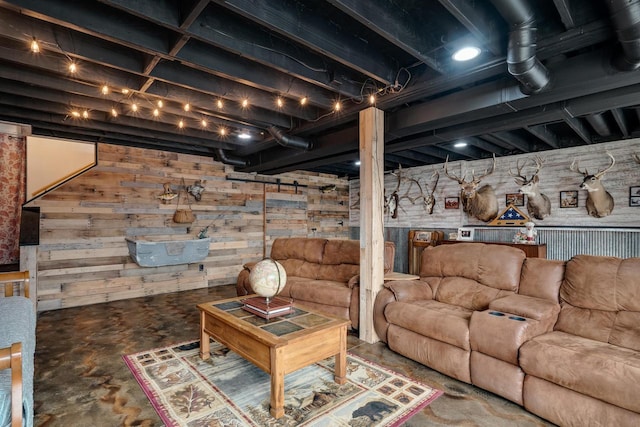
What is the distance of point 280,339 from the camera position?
2.14 meters

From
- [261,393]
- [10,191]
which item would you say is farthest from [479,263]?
[10,191]

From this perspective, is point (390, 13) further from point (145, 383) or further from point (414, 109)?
point (145, 383)

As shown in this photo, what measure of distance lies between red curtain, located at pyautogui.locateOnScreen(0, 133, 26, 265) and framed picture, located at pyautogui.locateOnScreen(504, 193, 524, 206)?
7.57 m

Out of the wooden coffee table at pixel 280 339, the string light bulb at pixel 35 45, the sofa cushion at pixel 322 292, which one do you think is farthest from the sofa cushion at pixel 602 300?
the string light bulb at pixel 35 45

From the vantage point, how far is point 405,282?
11.1 ft

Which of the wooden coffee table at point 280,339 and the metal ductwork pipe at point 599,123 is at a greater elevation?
the metal ductwork pipe at point 599,123

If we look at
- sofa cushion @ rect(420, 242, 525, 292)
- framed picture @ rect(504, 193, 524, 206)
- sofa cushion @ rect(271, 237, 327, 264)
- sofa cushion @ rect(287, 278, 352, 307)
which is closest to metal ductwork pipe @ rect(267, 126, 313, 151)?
sofa cushion @ rect(271, 237, 327, 264)

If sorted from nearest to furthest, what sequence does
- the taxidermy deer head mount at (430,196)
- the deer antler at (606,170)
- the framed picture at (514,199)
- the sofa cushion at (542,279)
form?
the sofa cushion at (542,279) → the deer antler at (606,170) → the framed picture at (514,199) → the taxidermy deer head mount at (430,196)

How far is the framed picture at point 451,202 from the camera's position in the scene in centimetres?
640

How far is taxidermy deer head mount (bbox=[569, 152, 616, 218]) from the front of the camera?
15.0 ft

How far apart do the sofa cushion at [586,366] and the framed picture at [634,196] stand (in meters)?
3.52

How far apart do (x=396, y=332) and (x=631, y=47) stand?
2.66 m

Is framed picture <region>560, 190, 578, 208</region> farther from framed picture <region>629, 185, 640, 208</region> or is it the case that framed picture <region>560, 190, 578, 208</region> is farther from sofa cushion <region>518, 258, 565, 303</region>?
sofa cushion <region>518, 258, 565, 303</region>

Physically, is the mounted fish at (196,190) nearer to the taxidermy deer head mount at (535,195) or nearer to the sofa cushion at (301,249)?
the sofa cushion at (301,249)
